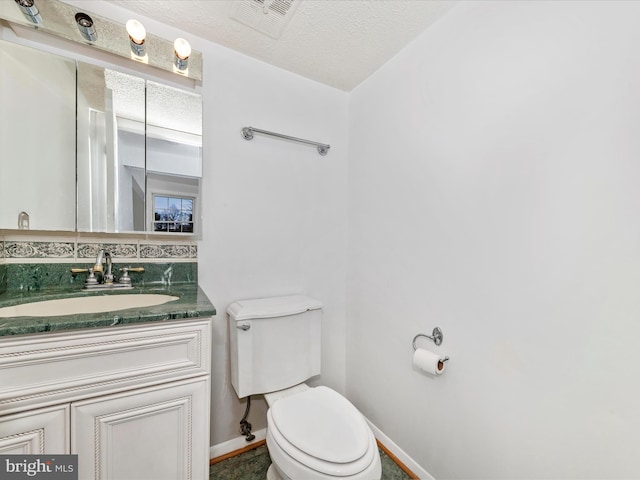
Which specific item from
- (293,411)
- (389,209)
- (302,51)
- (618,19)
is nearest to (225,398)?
(293,411)

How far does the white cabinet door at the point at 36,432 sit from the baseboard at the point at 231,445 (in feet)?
2.73

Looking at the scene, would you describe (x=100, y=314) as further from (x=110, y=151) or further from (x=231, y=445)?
(x=231, y=445)

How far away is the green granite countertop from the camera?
77cm

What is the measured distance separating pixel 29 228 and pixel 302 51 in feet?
4.92

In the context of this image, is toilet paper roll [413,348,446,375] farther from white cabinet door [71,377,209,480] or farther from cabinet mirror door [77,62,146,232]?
cabinet mirror door [77,62,146,232]

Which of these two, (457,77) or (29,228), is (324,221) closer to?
(457,77)

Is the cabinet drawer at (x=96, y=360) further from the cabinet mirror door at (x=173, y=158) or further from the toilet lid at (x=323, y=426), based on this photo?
the cabinet mirror door at (x=173, y=158)

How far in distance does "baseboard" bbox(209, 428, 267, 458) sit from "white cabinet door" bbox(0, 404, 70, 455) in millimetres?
832

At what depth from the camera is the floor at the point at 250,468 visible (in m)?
1.39

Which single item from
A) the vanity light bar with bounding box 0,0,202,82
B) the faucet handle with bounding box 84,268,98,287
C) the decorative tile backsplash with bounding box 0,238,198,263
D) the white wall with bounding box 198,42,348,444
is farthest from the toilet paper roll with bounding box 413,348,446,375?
the vanity light bar with bounding box 0,0,202,82

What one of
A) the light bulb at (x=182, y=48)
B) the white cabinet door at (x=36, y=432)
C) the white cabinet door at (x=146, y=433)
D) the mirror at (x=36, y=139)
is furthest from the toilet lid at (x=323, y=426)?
the light bulb at (x=182, y=48)

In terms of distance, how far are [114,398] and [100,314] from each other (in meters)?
0.27

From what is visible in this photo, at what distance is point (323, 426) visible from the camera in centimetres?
109

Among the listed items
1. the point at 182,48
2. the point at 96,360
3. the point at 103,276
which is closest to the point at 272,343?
the point at 96,360
